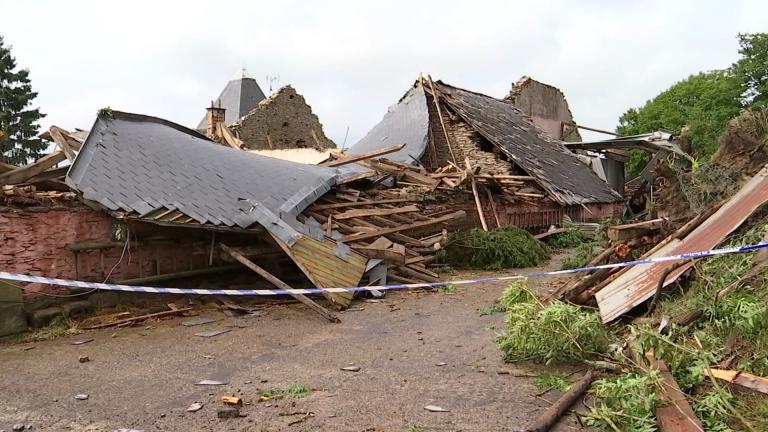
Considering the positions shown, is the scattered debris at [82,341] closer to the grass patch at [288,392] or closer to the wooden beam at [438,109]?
the grass patch at [288,392]

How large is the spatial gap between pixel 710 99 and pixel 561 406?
3471 centimetres

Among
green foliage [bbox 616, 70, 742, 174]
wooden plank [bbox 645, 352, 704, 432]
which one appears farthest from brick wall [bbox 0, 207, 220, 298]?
green foliage [bbox 616, 70, 742, 174]

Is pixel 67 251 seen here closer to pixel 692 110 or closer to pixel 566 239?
pixel 566 239

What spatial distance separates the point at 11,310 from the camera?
668 cm

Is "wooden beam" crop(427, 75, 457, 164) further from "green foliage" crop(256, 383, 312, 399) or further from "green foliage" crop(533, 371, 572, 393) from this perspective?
"green foliage" crop(256, 383, 312, 399)

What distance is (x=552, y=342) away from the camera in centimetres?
510

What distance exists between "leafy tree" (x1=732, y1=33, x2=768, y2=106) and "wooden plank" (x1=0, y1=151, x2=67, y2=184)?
106 ft

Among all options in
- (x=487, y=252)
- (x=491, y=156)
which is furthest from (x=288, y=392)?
→ (x=491, y=156)

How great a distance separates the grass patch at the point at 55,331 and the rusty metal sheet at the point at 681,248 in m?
6.41

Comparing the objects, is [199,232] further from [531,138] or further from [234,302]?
[531,138]

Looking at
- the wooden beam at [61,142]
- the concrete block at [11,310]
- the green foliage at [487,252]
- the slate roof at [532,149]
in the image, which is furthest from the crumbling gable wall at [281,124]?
the concrete block at [11,310]

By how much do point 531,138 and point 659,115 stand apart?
2185cm

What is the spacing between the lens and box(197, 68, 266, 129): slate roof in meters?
41.6

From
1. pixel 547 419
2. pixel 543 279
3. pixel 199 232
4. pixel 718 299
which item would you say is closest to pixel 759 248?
pixel 718 299
